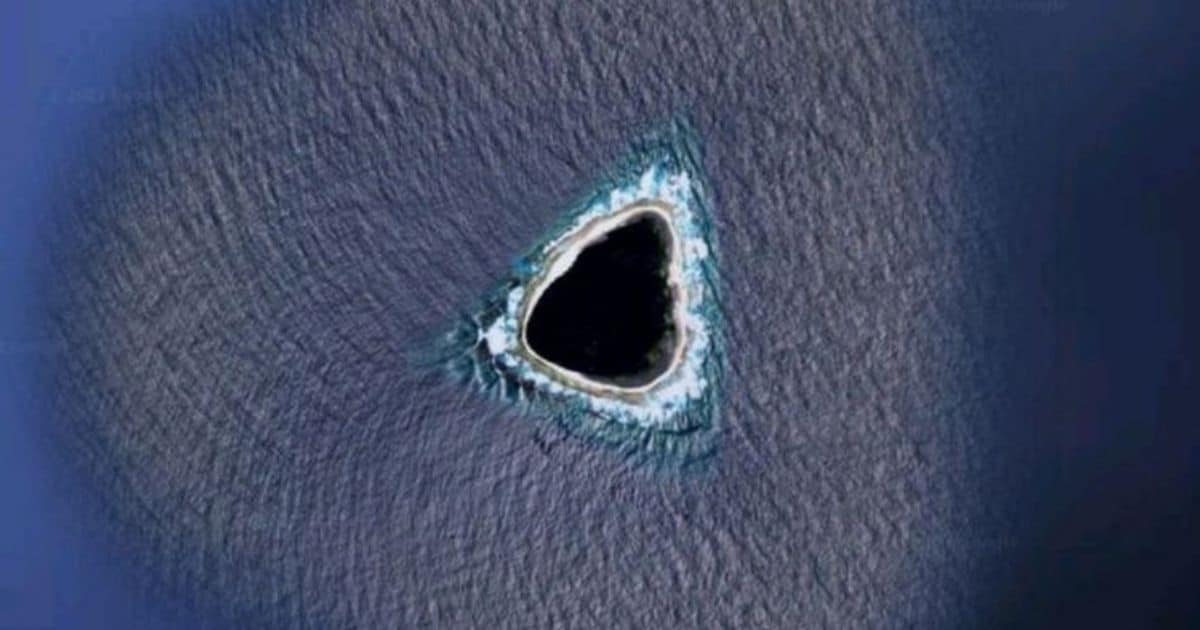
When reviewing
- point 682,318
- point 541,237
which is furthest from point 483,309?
point 682,318

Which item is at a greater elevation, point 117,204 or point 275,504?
point 117,204

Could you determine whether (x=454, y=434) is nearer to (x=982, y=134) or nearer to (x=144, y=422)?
(x=144, y=422)

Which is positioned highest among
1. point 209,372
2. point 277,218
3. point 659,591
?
point 277,218

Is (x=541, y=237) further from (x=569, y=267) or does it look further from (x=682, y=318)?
(x=682, y=318)

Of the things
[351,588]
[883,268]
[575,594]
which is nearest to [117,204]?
[351,588]
